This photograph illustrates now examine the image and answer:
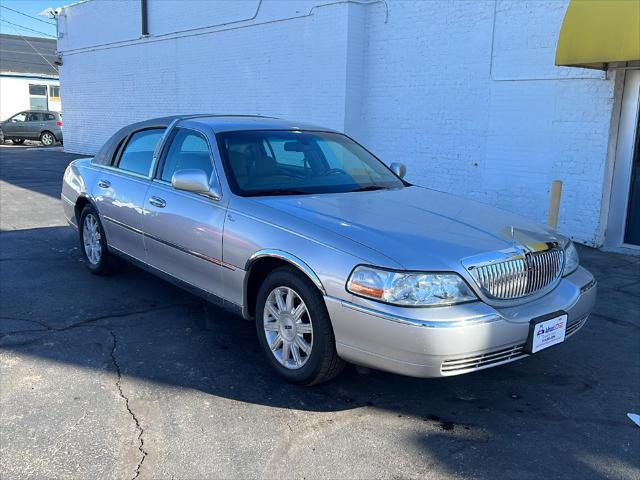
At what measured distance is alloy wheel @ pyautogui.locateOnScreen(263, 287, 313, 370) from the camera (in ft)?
11.8

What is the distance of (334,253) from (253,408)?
105 cm

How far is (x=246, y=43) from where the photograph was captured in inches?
574

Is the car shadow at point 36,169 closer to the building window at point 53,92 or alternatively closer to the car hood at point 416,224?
the car hood at point 416,224

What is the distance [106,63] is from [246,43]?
28.5 ft

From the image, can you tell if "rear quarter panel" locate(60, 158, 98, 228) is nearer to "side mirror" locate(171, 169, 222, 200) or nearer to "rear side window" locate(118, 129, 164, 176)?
"rear side window" locate(118, 129, 164, 176)

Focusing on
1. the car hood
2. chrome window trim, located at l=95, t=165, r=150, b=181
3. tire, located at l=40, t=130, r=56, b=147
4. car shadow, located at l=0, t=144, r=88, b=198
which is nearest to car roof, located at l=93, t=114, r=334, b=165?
chrome window trim, located at l=95, t=165, r=150, b=181

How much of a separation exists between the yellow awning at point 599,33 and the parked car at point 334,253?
373 cm

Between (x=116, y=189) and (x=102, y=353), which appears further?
(x=116, y=189)

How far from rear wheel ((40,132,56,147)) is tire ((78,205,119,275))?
24.9 m

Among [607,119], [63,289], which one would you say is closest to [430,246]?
[63,289]

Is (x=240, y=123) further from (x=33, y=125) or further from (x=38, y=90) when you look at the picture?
(x=38, y=90)

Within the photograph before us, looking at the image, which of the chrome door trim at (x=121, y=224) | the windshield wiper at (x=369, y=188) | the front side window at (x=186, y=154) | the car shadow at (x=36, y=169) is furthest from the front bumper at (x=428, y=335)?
the car shadow at (x=36, y=169)

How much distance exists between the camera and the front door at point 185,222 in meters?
4.18

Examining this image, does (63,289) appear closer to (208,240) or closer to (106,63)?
(208,240)
